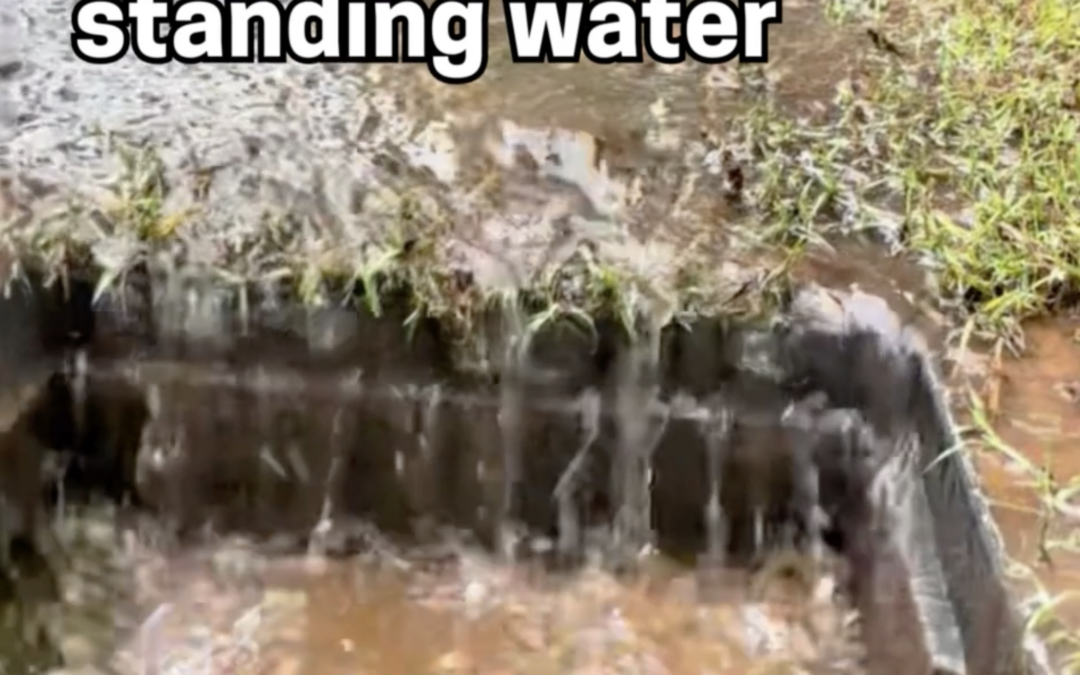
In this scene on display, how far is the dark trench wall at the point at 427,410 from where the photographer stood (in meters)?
2.21

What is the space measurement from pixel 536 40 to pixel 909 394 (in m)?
1.27

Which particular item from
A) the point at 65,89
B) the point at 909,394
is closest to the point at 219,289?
the point at 65,89

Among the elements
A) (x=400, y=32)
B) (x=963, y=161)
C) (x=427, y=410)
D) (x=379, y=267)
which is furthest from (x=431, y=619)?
(x=400, y=32)

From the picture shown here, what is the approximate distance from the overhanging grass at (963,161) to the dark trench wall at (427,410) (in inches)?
7.0

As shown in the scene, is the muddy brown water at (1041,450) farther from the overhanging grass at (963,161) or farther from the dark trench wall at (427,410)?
the dark trench wall at (427,410)

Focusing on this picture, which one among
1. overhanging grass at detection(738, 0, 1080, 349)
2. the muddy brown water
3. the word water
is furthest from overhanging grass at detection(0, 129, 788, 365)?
the word water

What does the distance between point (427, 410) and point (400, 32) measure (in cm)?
106

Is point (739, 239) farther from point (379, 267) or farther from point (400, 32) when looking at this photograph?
point (400, 32)

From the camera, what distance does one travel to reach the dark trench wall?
7.25 ft

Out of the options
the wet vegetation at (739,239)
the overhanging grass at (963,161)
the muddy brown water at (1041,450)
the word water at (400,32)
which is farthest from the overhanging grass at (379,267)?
the word water at (400,32)

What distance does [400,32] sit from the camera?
10.1 feet

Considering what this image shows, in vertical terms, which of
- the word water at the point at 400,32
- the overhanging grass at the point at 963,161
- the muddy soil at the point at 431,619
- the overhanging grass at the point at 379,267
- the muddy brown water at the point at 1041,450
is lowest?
the muddy soil at the point at 431,619

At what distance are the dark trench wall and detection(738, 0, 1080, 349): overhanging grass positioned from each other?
177mm

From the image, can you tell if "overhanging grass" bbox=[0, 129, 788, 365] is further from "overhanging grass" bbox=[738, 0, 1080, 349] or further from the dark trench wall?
"overhanging grass" bbox=[738, 0, 1080, 349]
